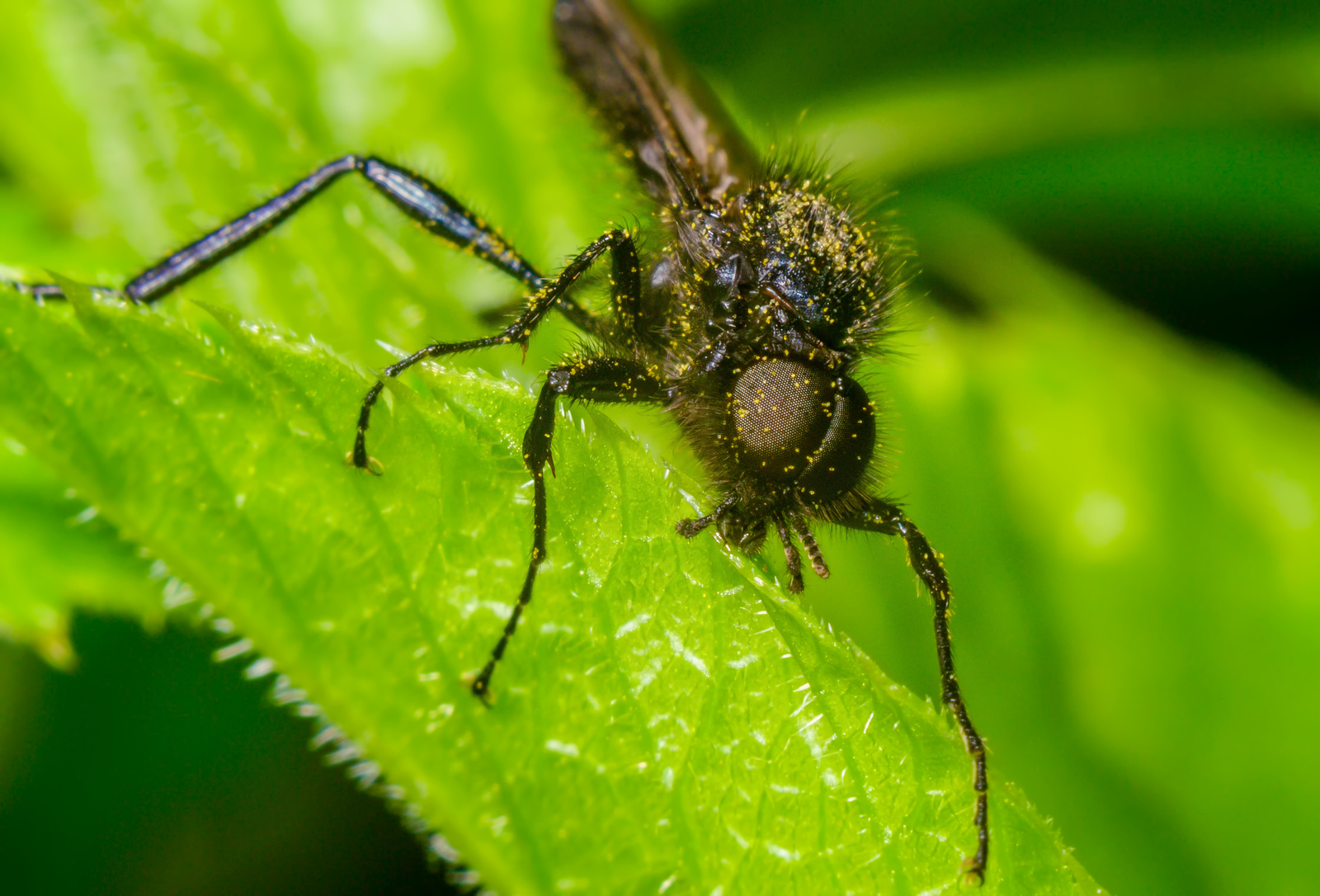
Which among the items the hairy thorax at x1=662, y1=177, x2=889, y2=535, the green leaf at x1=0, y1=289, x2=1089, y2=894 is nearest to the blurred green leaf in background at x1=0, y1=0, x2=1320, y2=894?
the hairy thorax at x1=662, y1=177, x2=889, y2=535


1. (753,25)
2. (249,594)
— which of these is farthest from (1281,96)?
(249,594)

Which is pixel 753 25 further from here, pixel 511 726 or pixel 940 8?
pixel 511 726

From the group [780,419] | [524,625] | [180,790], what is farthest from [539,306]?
[180,790]

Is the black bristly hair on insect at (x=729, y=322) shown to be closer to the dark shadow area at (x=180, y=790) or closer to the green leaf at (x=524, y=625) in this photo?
the green leaf at (x=524, y=625)

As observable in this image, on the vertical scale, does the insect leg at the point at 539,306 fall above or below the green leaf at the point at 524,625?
above

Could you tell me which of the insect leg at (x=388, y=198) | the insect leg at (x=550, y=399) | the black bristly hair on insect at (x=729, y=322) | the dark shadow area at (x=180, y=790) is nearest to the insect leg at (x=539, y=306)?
the black bristly hair on insect at (x=729, y=322)

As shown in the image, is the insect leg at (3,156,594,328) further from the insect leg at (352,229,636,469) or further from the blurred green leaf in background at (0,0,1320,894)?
the insect leg at (352,229,636,469)
